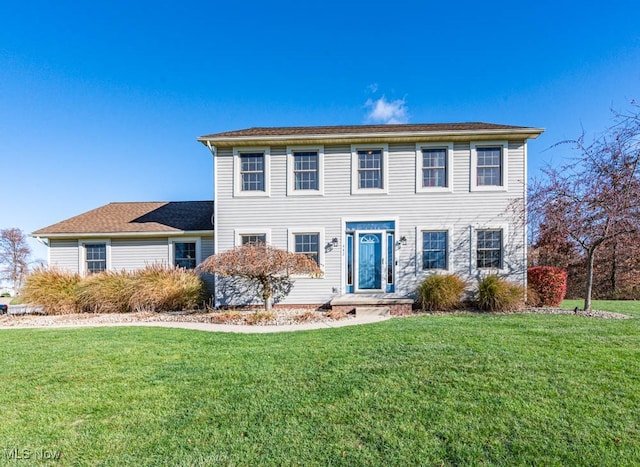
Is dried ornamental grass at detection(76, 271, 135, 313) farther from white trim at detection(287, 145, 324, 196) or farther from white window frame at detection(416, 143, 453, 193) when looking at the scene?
white window frame at detection(416, 143, 453, 193)

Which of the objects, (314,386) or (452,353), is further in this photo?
(452,353)

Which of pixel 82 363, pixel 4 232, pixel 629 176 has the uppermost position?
pixel 629 176

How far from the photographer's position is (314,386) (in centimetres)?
369

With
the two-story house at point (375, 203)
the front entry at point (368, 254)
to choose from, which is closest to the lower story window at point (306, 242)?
the two-story house at point (375, 203)

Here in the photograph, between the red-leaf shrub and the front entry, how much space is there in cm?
480

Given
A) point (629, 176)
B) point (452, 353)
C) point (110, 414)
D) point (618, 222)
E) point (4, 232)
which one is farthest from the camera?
point (4, 232)

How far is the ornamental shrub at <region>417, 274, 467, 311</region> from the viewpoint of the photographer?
9.39 meters

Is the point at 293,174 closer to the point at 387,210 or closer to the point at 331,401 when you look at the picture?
the point at 387,210

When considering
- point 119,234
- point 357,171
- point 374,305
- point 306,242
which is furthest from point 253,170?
point 374,305

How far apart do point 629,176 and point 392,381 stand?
8.75 meters

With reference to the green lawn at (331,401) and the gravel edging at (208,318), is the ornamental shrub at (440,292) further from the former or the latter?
the green lawn at (331,401)

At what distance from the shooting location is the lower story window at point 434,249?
1052cm

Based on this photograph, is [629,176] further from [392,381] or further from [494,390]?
[392,381]

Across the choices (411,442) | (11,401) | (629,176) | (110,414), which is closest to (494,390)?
(411,442)
